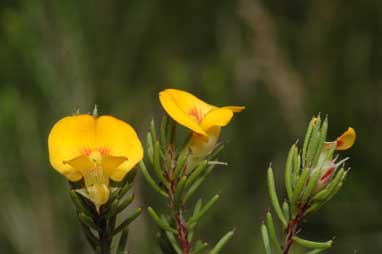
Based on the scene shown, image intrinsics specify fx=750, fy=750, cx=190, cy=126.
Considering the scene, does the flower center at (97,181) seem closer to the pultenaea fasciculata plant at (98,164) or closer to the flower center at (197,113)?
the pultenaea fasciculata plant at (98,164)

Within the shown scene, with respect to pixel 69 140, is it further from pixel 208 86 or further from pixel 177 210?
pixel 208 86

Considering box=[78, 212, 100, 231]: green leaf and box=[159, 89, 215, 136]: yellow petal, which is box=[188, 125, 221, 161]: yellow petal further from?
box=[78, 212, 100, 231]: green leaf

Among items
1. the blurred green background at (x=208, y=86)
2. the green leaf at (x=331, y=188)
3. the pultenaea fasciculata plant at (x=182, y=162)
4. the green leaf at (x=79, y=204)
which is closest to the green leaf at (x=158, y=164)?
the pultenaea fasciculata plant at (x=182, y=162)

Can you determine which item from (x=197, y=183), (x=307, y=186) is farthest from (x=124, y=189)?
(x=307, y=186)

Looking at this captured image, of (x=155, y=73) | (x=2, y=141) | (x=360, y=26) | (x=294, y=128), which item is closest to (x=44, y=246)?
(x=2, y=141)

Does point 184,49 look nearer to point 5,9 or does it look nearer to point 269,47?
point 269,47

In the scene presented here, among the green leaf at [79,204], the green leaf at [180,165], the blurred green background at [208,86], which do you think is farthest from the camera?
the blurred green background at [208,86]
